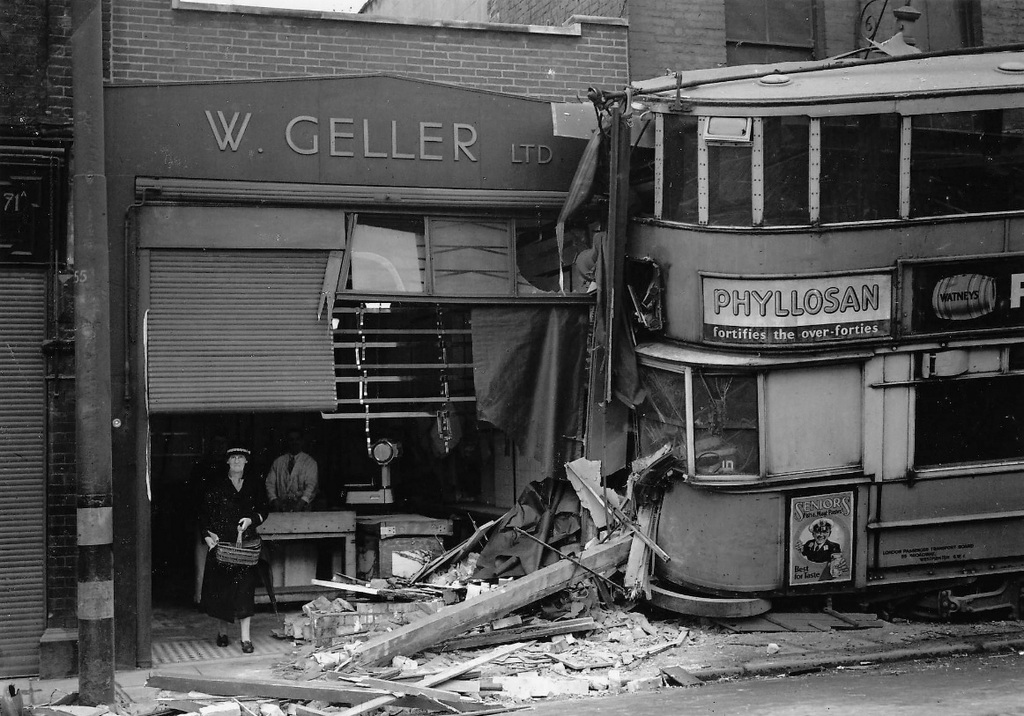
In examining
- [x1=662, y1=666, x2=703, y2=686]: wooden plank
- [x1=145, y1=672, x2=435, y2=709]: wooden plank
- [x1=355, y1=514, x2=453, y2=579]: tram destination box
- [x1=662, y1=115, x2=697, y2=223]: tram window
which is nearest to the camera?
[x1=145, y1=672, x2=435, y2=709]: wooden plank

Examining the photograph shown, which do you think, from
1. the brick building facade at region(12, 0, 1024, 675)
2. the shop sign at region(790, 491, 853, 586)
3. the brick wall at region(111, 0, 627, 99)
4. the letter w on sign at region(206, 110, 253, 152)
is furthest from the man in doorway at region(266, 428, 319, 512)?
the shop sign at region(790, 491, 853, 586)

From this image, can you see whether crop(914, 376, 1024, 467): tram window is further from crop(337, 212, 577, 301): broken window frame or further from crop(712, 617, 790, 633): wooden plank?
crop(337, 212, 577, 301): broken window frame

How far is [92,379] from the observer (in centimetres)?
892

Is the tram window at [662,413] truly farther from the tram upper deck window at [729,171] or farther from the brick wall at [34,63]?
the brick wall at [34,63]

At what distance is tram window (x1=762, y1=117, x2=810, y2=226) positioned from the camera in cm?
1066

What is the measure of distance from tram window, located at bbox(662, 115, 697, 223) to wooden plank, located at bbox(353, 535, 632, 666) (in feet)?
10.2

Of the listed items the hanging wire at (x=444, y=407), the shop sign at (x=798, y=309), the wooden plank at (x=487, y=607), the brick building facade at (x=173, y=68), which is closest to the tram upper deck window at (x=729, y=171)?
the shop sign at (x=798, y=309)

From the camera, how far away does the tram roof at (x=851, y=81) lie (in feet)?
34.9

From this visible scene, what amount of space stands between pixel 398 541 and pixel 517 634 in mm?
2533

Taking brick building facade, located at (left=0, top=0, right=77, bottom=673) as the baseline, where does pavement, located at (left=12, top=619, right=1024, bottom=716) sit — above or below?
below

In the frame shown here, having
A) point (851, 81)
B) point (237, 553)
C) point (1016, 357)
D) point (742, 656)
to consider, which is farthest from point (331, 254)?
point (1016, 357)

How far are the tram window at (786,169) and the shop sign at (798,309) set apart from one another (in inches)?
23.6

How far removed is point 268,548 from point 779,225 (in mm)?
6092

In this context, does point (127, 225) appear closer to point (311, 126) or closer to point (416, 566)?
point (311, 126)
